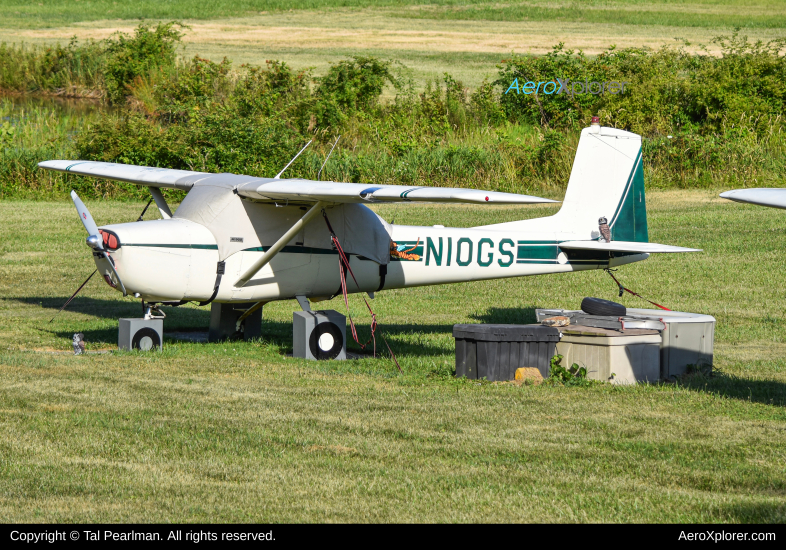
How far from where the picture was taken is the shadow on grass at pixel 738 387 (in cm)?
923

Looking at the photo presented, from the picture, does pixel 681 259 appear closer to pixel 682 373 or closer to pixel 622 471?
pixel 682 373

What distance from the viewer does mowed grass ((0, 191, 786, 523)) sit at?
6.08 metres

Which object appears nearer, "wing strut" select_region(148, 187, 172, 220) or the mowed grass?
the mowed grass

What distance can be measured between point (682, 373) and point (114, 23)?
56.7 metres

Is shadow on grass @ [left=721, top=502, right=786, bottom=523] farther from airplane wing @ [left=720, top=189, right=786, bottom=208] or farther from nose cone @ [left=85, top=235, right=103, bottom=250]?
nose cone @ [left=85, top=235, right=103, bottom=250]

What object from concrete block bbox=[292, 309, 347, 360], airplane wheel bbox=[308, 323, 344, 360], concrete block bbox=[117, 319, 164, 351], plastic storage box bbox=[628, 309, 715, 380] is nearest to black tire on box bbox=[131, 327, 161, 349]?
concrete block bbox=[117, 319, 164, 351]

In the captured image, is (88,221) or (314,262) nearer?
(88,221)

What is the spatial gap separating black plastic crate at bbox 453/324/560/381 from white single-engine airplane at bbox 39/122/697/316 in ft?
4.24

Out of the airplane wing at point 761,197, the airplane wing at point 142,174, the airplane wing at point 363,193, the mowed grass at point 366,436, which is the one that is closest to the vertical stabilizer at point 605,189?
the mowed grass at point 366,436

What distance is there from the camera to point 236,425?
8031 mm

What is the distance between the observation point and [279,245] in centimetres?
1136

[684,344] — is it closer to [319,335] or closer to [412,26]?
[319,335]

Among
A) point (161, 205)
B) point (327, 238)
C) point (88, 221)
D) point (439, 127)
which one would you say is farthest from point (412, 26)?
point (88, 221)

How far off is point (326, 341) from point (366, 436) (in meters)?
3.70
